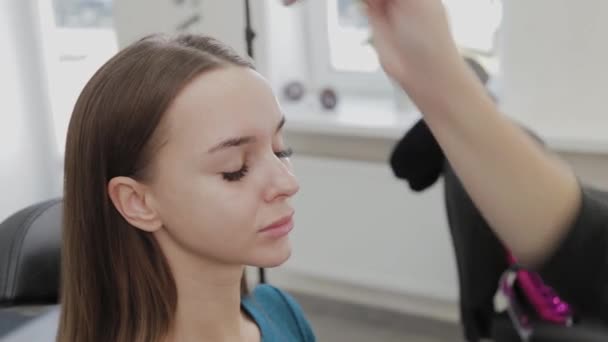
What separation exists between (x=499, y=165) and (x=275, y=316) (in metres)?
0.46

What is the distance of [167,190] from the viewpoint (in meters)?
0.88

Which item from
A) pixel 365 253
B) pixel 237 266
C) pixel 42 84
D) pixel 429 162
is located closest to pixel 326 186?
pixel 365 253

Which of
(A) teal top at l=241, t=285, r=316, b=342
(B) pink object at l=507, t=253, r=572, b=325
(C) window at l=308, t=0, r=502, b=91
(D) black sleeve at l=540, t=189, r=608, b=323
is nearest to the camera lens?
(D) black sleeve at l=540, t=189, r=608, b=323

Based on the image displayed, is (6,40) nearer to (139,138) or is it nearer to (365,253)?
(365,253)

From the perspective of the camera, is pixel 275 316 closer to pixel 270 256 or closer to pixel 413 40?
pixel 270 256

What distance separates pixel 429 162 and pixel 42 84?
1.99m

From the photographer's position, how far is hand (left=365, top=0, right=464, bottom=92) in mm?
743

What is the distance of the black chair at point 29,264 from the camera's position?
116 centimetres

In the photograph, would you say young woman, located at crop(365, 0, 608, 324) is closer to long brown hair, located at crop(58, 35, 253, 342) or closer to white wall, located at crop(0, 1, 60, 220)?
long brown hair, located at crop(58, 35, 253, 342)

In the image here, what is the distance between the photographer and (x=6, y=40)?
3.01 m

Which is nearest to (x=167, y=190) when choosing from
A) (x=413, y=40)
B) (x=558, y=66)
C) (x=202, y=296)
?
(x=202, y=296)

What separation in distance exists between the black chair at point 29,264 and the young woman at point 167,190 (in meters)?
0.26

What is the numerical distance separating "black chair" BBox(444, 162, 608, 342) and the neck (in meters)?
0.69

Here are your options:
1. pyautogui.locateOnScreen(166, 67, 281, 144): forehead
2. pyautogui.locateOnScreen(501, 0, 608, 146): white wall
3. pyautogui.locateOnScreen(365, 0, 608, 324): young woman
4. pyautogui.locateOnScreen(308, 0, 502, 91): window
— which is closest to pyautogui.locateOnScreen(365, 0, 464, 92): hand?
pyautogui.locateOnScreen(365, 0, 608, 324): young woman
